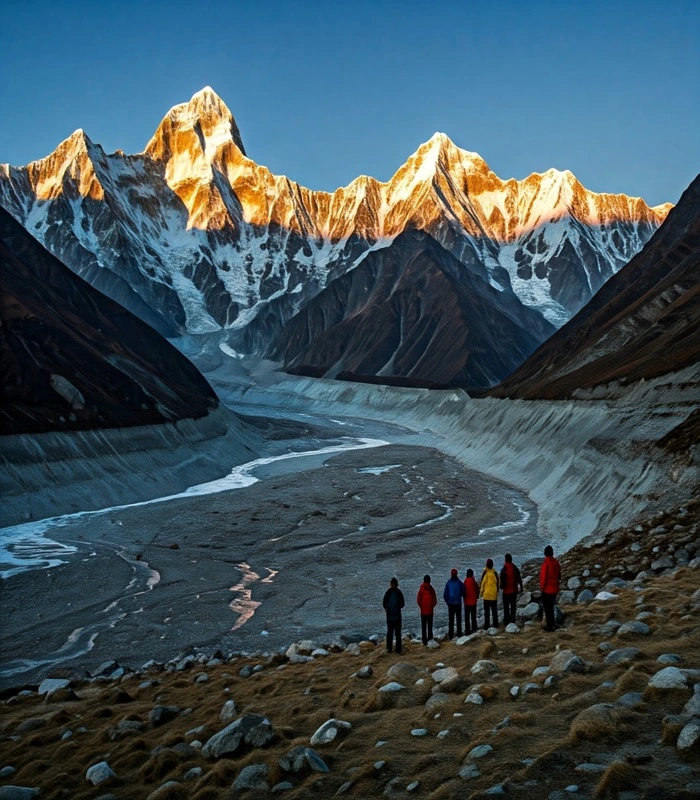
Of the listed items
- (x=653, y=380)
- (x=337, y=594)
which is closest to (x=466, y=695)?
(x=337, y=594)

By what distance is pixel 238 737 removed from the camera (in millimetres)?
11008

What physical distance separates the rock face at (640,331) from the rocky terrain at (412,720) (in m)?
24.7

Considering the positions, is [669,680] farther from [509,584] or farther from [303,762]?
[509,584]

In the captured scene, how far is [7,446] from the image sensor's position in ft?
162

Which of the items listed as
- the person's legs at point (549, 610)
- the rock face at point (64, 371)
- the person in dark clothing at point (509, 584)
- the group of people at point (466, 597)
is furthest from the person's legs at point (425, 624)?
the rock face at point (64, 371)

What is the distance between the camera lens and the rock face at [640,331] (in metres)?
60.4

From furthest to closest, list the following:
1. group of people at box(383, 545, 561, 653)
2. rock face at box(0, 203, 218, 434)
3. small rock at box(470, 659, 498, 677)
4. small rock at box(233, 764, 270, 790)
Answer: rock face at box(0, 203, 218, 434) → group of people at box(383, 545, 561, 653) → small rock at box(470, 659, 498, 677) → small rock at box(233, 764, 270, 790)

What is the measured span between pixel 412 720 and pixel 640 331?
86.6 m

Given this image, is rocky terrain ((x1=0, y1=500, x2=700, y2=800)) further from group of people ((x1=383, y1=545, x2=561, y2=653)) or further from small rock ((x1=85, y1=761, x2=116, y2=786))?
group of people ((x1=383, y1=545, x2=561, y2=653))

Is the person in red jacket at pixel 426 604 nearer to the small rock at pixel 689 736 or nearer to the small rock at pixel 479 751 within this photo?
the small rock at pixel 479 751

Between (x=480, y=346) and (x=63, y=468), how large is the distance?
6008 inches

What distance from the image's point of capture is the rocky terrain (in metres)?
8.51

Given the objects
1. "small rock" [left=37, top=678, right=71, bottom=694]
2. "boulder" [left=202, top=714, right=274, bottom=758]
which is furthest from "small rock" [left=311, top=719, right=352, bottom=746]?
"small rock" [left=37, top=678, right=71, bottom=694]

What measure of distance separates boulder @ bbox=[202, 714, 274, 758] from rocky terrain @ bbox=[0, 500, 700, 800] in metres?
0.03
